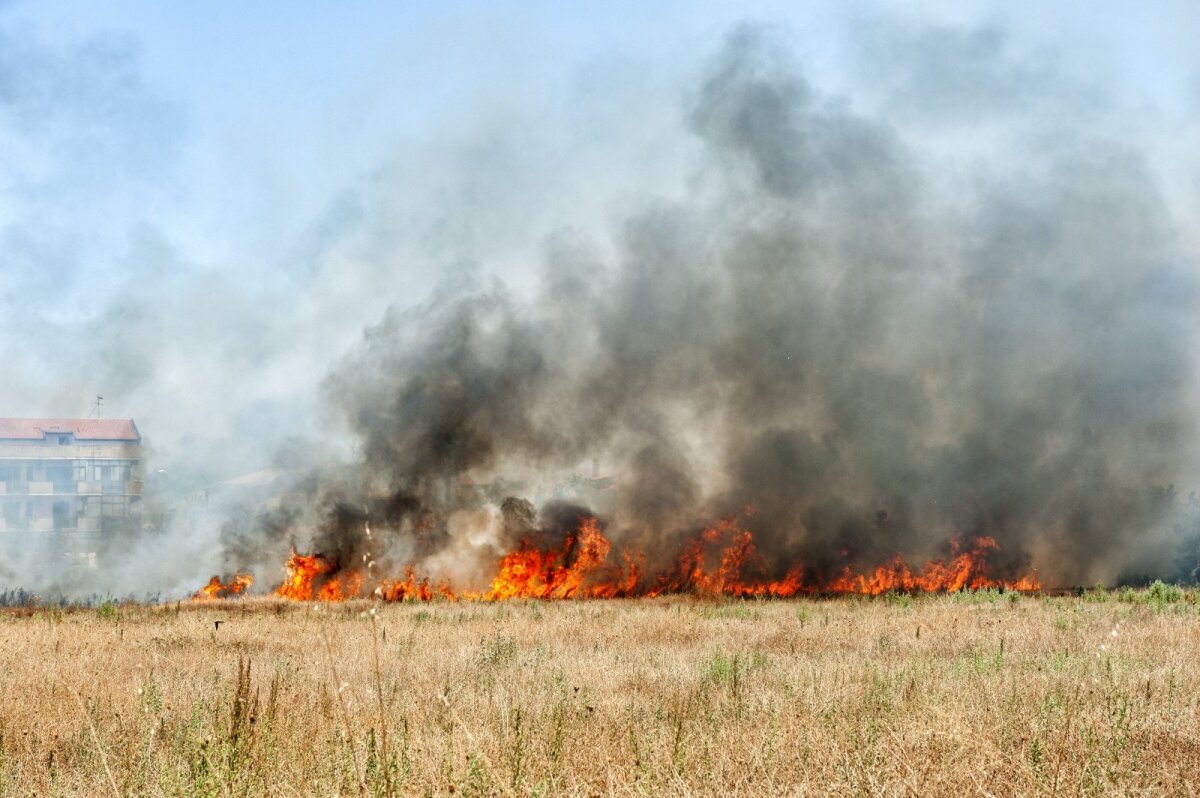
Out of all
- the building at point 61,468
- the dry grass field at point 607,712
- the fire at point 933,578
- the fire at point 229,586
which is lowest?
the dry grass field at point 607,712

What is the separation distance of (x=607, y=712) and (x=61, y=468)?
7623 centimetres

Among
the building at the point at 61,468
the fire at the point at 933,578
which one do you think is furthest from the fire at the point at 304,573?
the building at the point at 61,468

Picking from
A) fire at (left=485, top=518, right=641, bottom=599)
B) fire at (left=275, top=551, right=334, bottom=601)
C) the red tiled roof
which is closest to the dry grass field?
fire at (left=275, top=551, right=334, bottom=601)

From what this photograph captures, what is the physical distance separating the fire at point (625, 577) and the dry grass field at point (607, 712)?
12.4 m

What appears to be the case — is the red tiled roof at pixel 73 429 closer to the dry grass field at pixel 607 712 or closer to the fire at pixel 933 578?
the fire at pixel 933 578

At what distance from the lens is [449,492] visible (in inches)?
1187

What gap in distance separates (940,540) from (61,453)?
225 feet

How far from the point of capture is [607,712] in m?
6.76

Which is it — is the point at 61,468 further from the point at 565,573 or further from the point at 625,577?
the point at 625,577

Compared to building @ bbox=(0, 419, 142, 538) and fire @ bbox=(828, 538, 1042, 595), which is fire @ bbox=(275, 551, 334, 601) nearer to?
fire @ bbox=(828, 538, 1042, 595)

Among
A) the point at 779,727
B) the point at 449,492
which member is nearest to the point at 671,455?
the point at 449,492

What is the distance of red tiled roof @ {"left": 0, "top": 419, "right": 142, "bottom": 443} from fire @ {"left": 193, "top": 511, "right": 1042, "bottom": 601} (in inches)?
2113

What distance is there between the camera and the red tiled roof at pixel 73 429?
2729 inches

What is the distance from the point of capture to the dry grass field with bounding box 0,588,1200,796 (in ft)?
15.0
